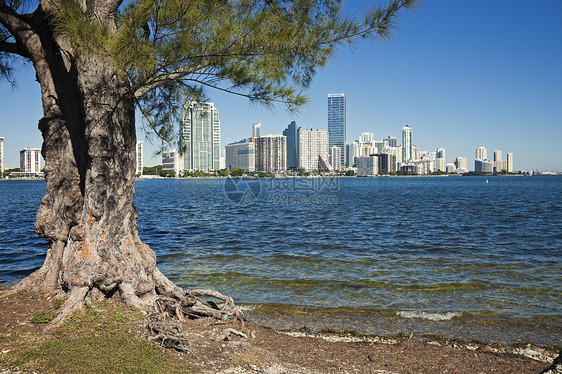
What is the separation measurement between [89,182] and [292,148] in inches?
4911

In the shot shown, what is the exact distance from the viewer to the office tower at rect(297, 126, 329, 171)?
141125 mm

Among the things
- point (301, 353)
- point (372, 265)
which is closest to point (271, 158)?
point (372, 265)

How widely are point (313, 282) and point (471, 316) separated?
3.98 m

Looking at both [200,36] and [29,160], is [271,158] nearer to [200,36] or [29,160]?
[200,36]

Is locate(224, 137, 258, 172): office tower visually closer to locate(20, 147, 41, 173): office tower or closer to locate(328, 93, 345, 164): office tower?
locate(328, 93, 345, 164): office tower

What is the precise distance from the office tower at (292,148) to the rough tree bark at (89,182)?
116693 mm

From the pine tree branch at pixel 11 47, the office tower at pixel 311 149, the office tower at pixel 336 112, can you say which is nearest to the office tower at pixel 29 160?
the office tower at pixel 311 149

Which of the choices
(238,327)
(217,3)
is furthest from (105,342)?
(217,3)

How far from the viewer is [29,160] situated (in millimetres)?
187375

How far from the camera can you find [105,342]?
500 centimetres

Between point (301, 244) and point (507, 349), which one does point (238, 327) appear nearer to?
point (507, 349)

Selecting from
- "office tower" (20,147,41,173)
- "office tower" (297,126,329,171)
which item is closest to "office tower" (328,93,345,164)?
"office tower" (297,126,329,171)

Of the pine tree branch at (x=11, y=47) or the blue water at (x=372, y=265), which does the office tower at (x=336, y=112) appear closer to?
the blue water at (x=372, y=265)

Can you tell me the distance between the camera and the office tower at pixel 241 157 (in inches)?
3688
